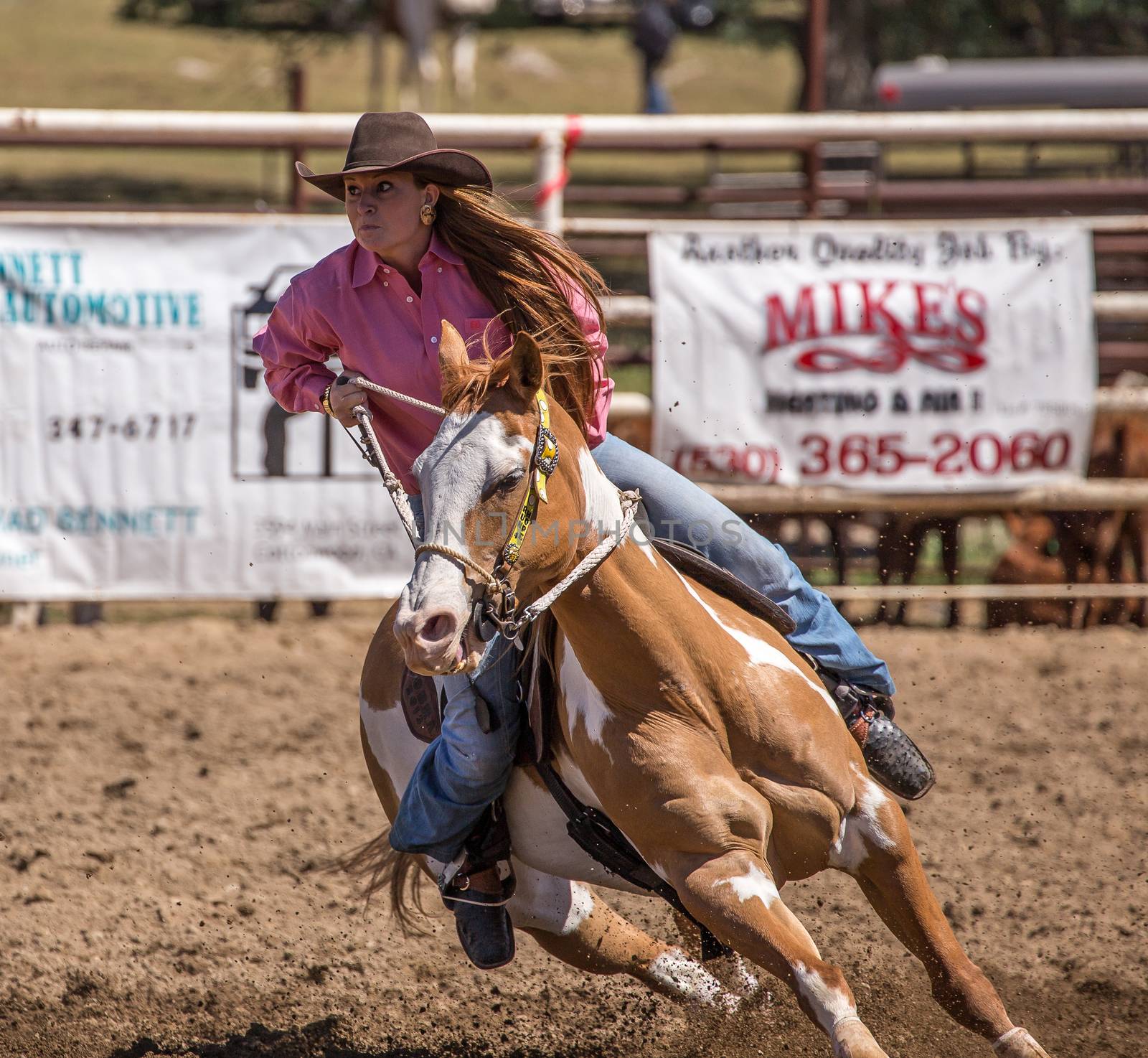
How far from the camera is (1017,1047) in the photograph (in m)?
2.83

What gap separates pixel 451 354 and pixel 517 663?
856 mm

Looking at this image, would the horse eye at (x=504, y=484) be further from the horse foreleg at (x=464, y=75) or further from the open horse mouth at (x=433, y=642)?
the horse foreleg at (x=464, y=75)

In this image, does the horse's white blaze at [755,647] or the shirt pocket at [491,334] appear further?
the horse's white blaze at [755,647]

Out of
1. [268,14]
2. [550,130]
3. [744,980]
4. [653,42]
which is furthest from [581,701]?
[268,14]

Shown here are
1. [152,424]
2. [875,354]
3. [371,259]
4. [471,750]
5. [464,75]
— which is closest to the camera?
[371,259]

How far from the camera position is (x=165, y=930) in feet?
13.7

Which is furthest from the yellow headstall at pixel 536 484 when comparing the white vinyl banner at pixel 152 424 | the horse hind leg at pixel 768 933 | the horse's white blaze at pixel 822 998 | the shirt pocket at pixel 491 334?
the white vinyl banner at pixel 152 424

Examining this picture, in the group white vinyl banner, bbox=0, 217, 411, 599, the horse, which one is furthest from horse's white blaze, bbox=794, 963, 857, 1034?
the horse

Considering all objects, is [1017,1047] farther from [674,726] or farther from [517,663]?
[517,663]

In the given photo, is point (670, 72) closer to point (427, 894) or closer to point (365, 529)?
point (365, 529)

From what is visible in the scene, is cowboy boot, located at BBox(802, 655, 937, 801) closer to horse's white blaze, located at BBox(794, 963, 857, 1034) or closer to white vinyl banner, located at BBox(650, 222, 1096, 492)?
horse's white blaze, located at BBox(794, 963, 857, 1034)

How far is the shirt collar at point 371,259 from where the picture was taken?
2961 millimetres

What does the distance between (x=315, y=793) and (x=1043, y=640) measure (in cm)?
335

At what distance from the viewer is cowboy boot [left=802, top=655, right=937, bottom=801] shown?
129 inches
